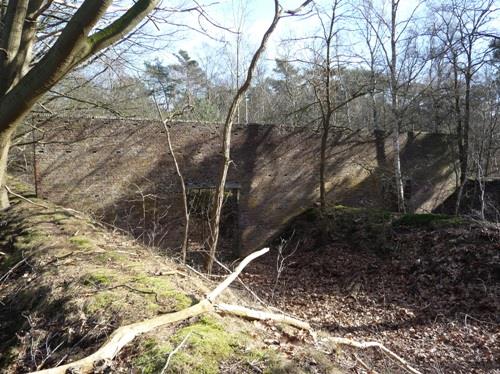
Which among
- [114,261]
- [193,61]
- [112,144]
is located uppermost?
[193,61]

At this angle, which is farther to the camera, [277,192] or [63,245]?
[277,192]

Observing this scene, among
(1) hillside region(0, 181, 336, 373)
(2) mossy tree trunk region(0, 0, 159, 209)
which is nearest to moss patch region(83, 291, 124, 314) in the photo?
(1) hillside region(0, 181, 336, 373)

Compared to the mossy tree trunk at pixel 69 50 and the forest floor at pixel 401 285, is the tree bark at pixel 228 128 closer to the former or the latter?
the forest floor at pixel 401 285

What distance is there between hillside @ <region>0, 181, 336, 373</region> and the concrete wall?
665 cm

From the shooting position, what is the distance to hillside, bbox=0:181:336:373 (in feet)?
9.22

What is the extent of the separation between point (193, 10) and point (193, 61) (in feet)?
78.9

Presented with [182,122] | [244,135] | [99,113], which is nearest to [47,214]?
[182,122]

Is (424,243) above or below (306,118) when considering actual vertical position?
below

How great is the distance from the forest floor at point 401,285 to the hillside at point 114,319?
2210 mm

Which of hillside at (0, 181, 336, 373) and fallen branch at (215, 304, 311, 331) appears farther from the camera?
fallen branch at (215, 304, 311, 331)

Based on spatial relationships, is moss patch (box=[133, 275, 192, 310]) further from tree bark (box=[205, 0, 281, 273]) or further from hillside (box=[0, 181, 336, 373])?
tree bark (box=[205, 0, 281, 273])

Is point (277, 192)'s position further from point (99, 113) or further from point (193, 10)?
point (193, 10)

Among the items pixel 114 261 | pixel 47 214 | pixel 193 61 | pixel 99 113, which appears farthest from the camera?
pixel 193 61

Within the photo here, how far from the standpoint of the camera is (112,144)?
12586mm
